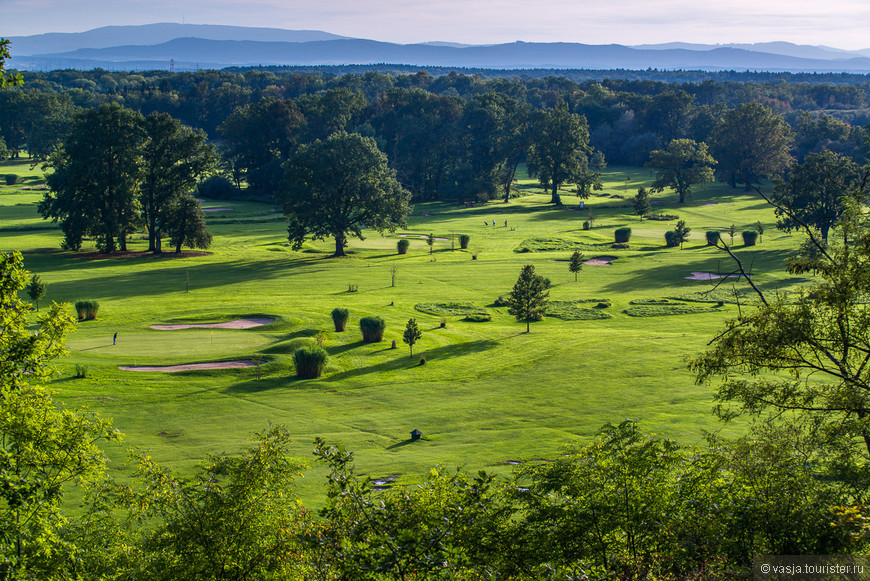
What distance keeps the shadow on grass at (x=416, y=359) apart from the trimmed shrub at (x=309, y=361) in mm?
734

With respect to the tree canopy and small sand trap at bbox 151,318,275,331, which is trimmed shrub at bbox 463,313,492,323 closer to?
small sand trap at bbox 151,318,275,331

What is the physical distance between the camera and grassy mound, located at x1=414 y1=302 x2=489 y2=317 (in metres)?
51.2

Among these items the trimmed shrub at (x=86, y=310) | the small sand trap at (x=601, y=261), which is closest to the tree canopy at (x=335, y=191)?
the small sand trap at (x=601, y=261)

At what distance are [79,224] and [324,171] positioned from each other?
2418cm

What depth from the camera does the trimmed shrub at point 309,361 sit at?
36.6 meters

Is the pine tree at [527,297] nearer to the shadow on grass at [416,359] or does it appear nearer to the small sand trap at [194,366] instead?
the shadow on grass at [416,359]

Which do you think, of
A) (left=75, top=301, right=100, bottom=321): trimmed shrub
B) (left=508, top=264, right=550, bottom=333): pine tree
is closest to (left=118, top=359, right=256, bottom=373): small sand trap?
(left=75, top=301, right=100, bottom=321): trimmed shrub

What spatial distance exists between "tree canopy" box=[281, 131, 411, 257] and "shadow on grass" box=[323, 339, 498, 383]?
3503 cm

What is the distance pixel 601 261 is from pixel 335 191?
28.0 metres

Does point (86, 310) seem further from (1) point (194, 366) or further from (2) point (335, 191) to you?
(2) point (335, 191)

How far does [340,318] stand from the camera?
44000 mm

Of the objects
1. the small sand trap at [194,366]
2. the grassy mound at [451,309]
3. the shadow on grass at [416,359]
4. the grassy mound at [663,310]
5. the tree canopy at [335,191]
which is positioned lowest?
the shadow on grass at [416,359]

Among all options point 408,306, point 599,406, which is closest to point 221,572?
point 599,406

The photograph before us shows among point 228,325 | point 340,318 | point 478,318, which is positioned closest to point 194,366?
point 228,325
